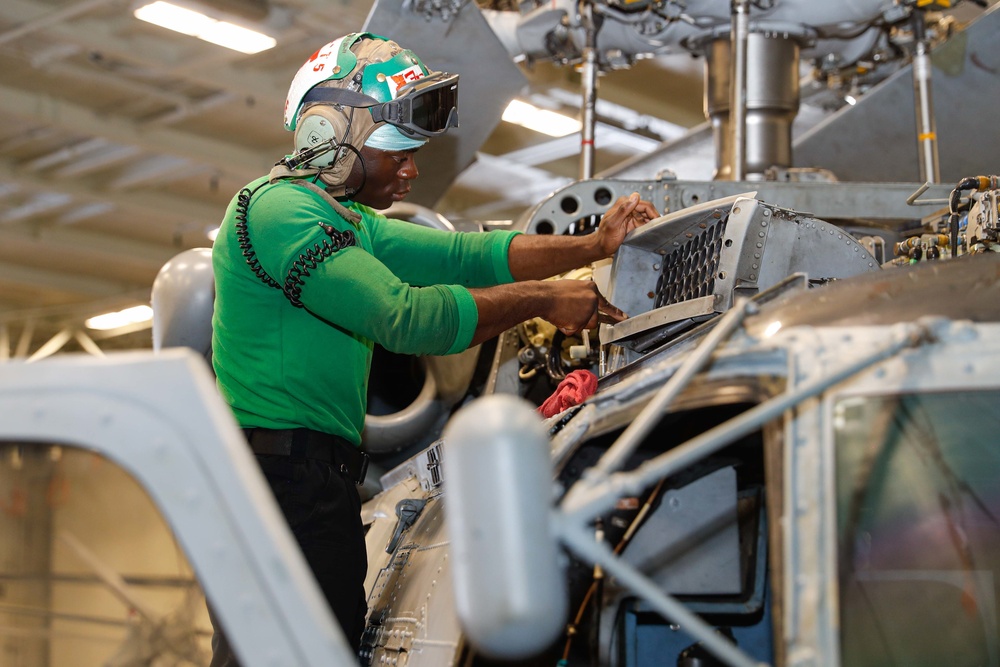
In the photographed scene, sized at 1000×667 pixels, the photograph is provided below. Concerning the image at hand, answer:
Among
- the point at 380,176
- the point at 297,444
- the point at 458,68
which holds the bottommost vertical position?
the point at 297,444

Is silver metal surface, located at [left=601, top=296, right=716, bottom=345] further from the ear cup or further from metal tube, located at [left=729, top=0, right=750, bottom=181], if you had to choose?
metal tube, located at [left=729, top=0, right=750, bottom=181]

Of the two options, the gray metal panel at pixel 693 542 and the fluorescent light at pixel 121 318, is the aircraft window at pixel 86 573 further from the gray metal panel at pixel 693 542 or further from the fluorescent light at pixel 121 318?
the fluorescent light at pixel 121 318

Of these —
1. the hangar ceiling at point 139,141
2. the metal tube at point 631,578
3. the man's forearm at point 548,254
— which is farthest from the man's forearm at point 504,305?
the hangar ceiling at point 139,141

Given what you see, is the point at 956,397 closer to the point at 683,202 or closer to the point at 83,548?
the point at 83,548

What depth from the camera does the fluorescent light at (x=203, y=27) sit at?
9789 millimetres

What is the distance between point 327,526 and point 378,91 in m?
1.26

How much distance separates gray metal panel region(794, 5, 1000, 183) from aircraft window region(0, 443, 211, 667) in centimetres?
525

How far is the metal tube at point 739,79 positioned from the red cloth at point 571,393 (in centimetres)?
259

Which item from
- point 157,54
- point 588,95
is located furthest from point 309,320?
point 157,54

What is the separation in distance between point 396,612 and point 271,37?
798 centimetres

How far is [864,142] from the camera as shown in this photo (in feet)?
21.9

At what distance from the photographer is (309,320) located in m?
3.23

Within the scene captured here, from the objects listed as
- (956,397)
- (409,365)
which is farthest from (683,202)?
(956,397)

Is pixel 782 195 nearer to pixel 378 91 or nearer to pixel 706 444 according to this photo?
pixel 378 91
